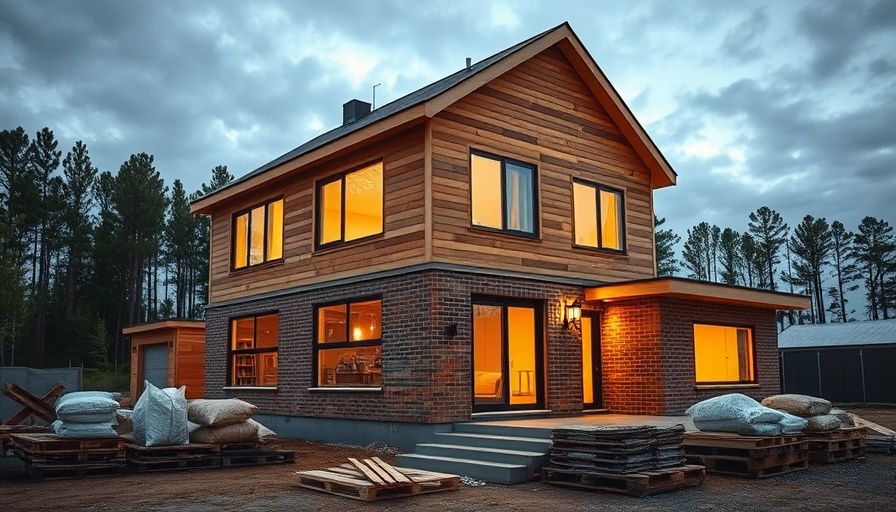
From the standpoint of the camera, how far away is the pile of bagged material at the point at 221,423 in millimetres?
11430

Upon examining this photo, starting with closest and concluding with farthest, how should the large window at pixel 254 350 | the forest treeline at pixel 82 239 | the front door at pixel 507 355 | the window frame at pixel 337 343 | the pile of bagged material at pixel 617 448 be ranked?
the pile of bagged material at pixel 617 448 → the front door at pixel 507 355 → the window frame at pixel 337 343 → the large window at pixel 254 350 → the forest treeline at pixel 82 239

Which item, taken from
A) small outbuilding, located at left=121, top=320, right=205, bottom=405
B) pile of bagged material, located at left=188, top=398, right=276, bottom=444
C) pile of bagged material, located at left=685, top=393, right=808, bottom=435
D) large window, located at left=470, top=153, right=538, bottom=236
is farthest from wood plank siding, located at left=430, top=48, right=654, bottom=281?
small outbuilding, located at left=121, top=320, right=205, bottom=405

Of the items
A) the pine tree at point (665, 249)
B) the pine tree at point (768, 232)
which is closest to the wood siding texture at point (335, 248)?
the pine tree at point (665, 249)

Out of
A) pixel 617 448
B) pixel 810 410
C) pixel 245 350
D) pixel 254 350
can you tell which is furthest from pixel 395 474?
pixel 245 350

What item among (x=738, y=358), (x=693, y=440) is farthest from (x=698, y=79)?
(x=693, y=440)

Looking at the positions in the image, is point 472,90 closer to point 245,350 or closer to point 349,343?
point 349,343

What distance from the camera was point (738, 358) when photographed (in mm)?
16125

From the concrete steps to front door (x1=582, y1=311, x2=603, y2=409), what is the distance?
3.56 meters

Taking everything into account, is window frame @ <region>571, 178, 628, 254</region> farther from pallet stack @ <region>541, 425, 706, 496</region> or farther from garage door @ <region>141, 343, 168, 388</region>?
garage door @ <region>141, 343, 168, 388</region>

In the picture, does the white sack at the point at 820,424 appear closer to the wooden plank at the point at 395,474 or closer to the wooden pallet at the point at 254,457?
the wooden plank at the point at 395,474

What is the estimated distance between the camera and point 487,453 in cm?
1062

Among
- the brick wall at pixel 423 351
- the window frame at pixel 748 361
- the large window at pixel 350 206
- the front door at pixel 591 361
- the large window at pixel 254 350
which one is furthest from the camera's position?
the large window at pixel 254 350

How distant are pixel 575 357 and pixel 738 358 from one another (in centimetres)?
413

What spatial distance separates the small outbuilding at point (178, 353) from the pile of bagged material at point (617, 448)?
564 inches
